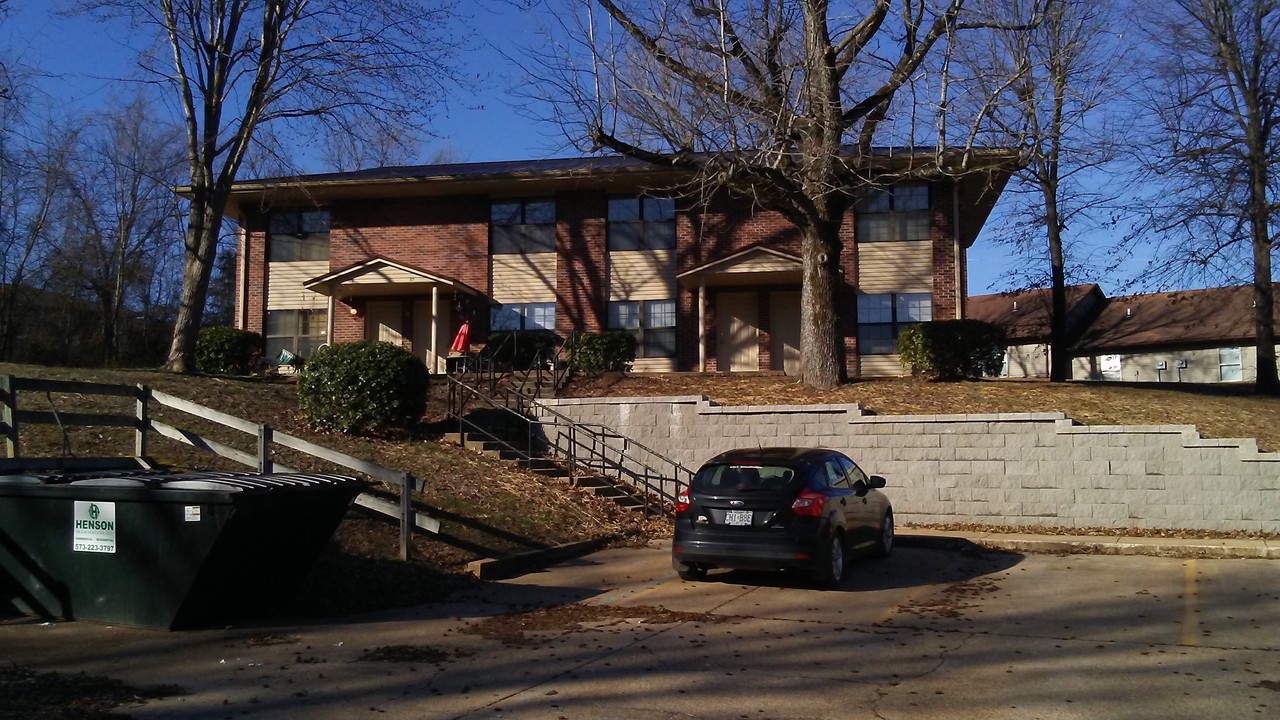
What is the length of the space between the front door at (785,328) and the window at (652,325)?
258cm

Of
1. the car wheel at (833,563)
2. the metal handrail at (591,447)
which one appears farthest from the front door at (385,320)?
the car wheel at (833,563)

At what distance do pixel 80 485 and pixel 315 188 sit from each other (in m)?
19.5

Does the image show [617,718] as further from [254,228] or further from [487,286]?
[254,228]

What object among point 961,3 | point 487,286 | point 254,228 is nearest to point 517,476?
→ point 961,3

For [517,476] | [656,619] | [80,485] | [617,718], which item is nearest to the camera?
[617,718]

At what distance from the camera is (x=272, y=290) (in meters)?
27.5

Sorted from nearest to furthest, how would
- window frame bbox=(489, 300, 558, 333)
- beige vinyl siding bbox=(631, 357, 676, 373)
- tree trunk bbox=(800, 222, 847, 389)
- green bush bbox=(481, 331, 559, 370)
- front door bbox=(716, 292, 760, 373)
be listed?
tree trunk bbox=(800, 222, 847, 389), green bush bbox=(481, 331, 559, 370), front door bbox=(716, 292, 760, 373), beige vinyl siding bbox=(631, 357, 676, 373), window frame bbox=(489, 300, 558, 333)

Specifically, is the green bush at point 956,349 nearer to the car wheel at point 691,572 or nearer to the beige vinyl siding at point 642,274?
the beige vinyl siding at point 642,274

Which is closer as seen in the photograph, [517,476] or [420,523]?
[420,523]

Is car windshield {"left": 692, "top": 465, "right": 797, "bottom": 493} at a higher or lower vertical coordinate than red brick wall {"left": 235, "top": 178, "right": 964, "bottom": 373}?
lower

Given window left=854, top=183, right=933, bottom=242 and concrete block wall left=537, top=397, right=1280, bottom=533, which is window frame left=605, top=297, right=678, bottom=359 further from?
concrete block wall left=537, top=397, right=1280, bottom=533

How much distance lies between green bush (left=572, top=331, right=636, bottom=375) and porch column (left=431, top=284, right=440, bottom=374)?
3.95 metres

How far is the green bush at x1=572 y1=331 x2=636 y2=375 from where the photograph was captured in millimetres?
22625

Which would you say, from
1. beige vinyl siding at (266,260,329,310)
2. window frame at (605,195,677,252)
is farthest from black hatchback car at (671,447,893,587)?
beige vinyl siding at (266,260,329,310)
